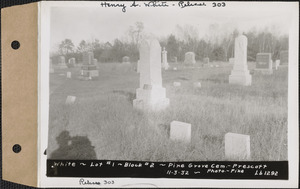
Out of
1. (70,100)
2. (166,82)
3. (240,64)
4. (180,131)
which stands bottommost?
(180,131)

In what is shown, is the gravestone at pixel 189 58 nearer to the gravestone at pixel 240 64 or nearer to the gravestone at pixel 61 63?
the gravestone at pixel 240 64

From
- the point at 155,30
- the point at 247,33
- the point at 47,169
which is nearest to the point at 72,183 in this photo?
the point at 47,169

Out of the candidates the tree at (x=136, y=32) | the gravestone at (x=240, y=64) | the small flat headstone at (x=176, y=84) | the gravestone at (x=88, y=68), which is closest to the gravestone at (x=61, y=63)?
the gravestone at (x=88, y=68)

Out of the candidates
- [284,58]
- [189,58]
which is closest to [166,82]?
[189,58]

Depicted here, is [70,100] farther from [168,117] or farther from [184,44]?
[184,44]

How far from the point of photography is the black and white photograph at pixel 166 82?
1736 mm

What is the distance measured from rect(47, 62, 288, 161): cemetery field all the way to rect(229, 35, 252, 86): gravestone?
5 cm

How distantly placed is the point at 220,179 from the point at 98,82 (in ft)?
3.11

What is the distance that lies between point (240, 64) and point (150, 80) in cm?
56

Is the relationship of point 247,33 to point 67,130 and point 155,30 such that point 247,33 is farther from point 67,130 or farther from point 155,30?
point 67,130

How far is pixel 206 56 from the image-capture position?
68.3 inches

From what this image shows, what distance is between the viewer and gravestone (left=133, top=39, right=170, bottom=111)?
5.73 feet

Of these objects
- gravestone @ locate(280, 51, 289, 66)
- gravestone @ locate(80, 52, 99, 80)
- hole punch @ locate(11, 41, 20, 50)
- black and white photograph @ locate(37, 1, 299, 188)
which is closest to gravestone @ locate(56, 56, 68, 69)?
black and white photograph @ locate(37, 1, 299, 188)

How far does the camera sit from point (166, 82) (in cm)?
177
